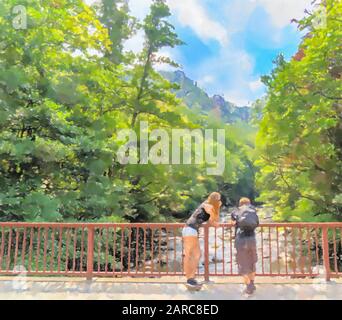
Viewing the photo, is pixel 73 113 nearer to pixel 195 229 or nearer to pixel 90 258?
pixel 90 258

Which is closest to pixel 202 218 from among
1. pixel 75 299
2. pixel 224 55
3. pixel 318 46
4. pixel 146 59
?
pixel 75 299

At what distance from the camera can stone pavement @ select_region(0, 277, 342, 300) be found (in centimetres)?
554

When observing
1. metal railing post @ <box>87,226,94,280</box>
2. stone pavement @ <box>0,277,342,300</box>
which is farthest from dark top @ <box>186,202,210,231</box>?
metal railing post @ <box>87,226,94,280</box>

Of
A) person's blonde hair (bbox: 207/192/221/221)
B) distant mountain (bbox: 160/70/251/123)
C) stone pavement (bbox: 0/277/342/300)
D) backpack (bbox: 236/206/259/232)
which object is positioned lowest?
stone pavement (bbox: 0/277/342/300)

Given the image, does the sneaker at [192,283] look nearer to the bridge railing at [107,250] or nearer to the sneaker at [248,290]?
the bridge railing at [107,250]

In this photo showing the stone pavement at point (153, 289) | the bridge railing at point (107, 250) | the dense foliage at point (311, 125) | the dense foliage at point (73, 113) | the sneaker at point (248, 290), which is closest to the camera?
the stone pavement at point (153, 289)

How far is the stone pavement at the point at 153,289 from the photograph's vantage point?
18.2 feet

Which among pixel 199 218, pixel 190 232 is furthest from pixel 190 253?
pixel 199 218

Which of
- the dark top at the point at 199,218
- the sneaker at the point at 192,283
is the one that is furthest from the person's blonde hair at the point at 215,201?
the sneaker at the point at 192,283

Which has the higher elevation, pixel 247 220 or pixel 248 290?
pixel 247 220

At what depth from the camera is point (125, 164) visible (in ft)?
53.2

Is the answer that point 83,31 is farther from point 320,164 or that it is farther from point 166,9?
point 320,164

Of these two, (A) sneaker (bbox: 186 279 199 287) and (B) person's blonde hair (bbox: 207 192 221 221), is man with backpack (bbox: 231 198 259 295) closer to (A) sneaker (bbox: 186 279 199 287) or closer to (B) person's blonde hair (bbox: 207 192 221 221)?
(B) person's blonde hair (bbox: 207 192 221 221)

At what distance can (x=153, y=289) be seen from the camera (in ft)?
19.8
